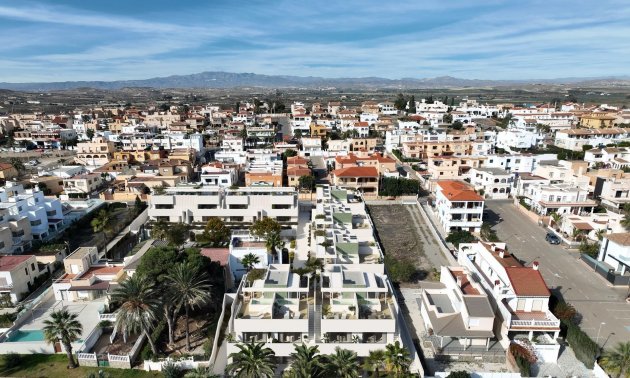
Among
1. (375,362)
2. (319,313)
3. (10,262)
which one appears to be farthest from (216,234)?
(375,362)

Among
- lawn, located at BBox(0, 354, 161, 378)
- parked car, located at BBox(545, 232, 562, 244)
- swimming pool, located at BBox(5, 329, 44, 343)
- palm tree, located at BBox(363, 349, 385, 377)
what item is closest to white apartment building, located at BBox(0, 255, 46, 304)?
swimming pool, located at BBox(5, 329, 44, 343)

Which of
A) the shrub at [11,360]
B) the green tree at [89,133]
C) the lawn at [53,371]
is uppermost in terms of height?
the green tree at [89,133]

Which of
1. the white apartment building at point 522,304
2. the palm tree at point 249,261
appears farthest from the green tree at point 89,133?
the white apartment building at point 522,304

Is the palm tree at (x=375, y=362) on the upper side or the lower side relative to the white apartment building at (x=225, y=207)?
lower

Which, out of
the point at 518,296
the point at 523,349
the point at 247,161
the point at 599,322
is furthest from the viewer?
the point at 247,161

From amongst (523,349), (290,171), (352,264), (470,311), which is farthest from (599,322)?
(290,171)

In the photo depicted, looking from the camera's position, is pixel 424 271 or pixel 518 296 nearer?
pixel 518 296

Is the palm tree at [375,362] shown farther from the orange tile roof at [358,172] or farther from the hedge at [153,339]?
the orange tile roof at [358,172]

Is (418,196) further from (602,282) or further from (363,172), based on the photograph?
(602,282)
